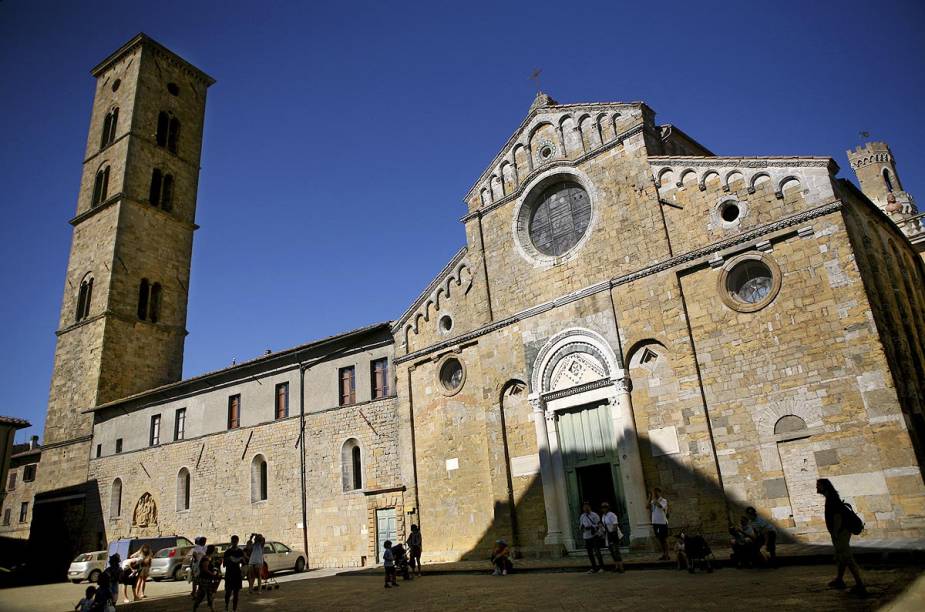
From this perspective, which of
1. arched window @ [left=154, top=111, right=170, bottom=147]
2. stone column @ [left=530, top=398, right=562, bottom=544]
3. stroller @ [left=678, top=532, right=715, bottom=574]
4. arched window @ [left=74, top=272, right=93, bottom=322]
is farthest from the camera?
arched window @ [left=154, top=111, right=170, bottom=147]

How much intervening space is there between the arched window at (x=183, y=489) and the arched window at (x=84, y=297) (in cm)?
1246

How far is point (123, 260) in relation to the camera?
A: 34.0 meters

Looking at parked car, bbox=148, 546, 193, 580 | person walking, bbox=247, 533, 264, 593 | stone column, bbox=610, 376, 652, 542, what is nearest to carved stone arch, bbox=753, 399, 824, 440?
stone column, bbox=610, 376, 652, 542

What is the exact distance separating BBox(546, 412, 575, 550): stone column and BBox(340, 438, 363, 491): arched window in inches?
307

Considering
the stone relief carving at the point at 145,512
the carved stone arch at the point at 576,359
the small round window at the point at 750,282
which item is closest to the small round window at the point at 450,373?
the carved stone arch at the point at 576,359

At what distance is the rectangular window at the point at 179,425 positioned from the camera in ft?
94.4

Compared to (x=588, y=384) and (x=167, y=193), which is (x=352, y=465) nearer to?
(x=588, y=384)

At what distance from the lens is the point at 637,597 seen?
903 centimetres

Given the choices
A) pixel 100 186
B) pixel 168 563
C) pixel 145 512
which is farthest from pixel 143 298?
pixel 168 563

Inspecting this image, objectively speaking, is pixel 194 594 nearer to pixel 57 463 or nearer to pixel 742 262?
pixel 742 262

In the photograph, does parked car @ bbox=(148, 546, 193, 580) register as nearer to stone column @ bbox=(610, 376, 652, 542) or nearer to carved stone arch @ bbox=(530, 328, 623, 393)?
carved stone arch @ bbox=(530, 328, 623, 393)

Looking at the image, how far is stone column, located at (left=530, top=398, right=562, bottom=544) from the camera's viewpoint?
16.6m

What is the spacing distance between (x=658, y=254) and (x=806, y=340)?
415 cm

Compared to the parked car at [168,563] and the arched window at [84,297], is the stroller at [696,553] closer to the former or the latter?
the parked car at [168,563]
